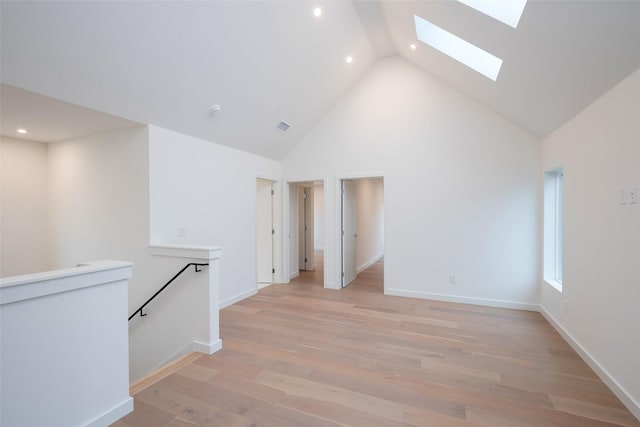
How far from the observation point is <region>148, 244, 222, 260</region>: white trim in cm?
298

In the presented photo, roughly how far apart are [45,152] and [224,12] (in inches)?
156

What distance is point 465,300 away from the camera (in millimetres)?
4512

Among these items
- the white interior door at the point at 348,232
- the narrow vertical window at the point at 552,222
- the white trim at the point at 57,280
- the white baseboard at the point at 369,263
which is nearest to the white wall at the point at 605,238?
the narrow vertical window at the point at 552,222

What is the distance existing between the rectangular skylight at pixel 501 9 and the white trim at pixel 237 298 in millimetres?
4699

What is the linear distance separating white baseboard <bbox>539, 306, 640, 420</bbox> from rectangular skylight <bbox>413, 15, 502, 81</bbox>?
311cm

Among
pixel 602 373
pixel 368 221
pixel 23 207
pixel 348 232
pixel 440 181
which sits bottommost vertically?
Answer: pixel 602 373

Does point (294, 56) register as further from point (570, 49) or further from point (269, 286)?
point (269, 286)

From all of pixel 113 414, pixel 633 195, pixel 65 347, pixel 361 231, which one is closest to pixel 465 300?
pixel 633 195

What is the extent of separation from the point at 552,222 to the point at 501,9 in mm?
2932

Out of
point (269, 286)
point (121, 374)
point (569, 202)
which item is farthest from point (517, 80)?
point (269, 286)

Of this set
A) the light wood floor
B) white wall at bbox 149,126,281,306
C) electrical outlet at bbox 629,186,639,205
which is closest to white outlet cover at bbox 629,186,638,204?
electrical outlet at bbox 629,186,639,205

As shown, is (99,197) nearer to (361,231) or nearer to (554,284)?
(361,231)

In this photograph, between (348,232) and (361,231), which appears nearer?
(348,232)

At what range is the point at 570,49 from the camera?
2.25 metres
